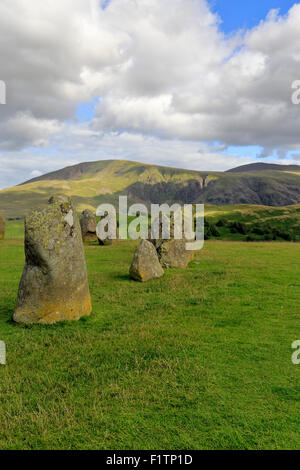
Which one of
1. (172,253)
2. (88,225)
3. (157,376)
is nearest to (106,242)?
(88,225)

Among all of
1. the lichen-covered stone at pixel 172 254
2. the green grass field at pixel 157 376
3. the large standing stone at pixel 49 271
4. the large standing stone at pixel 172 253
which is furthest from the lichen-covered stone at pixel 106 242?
the large standing stone at pixel 49 271

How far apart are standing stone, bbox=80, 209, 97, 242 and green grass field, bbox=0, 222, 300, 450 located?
23120mm

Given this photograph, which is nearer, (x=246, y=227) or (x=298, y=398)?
(x=298, y=398)

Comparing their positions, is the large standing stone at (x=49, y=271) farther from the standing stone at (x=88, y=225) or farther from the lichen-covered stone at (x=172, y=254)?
the standing stone at (x=88, y=225)

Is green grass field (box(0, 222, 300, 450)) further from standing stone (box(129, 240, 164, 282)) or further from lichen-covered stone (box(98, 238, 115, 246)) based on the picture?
lichen-covered stone (box(98, 238, 115, 246))

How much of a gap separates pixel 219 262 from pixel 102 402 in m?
17.6

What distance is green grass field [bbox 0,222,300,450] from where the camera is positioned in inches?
213

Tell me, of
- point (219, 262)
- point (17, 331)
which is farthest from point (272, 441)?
point (219, 262)

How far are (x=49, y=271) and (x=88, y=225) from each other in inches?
1041

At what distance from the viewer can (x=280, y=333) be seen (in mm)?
9578

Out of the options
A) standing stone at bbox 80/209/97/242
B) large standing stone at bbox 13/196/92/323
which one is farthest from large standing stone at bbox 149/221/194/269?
standing stone at bbox 80/209/97/242

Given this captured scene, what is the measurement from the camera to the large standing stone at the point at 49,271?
10461 millimetres

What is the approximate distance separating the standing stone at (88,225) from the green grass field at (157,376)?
23.1 m
